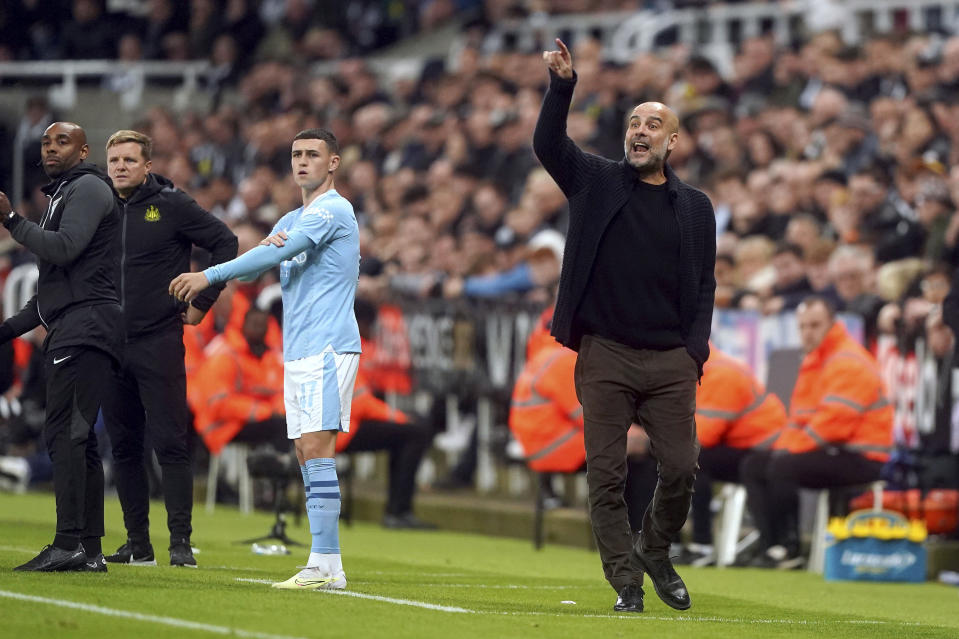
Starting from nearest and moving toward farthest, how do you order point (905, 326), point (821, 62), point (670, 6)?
point (905, 326) < point (821, 62) < point (670, 6)

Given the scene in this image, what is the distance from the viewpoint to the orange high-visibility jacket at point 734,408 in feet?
45.8

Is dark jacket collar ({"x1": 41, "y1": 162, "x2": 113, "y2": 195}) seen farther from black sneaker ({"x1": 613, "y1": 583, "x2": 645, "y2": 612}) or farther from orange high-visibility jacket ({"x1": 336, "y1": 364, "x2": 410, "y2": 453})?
orange high-visibility jacket ({"x1": 336, "y1": 364, "x2": 410, "y2": 453})

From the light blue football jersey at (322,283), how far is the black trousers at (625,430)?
122cm

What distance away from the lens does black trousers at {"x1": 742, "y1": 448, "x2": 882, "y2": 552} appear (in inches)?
539

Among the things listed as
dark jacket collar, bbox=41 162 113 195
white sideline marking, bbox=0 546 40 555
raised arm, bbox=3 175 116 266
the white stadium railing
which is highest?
the white stadium railing

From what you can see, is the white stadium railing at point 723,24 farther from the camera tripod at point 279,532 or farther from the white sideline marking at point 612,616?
the white sideline marking at point 612,616

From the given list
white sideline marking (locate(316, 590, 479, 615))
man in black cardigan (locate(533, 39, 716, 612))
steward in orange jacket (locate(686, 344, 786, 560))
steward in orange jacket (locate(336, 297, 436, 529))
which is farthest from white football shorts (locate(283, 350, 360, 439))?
steward in orange jacket (locate(336, 297, 436, 529))

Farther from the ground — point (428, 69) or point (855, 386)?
point (428, 69)

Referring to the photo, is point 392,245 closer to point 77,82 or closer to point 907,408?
point 907,408

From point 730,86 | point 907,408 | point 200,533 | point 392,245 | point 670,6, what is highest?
point 670,6

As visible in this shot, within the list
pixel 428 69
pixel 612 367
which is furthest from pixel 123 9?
pixel 612 367

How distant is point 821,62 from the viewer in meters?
18.7

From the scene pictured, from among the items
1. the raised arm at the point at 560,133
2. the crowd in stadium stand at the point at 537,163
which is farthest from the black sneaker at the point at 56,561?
the crowd in stadium stand at the point at 537,163

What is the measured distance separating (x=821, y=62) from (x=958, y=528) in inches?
231
